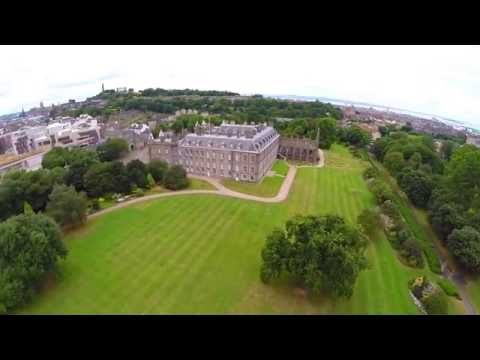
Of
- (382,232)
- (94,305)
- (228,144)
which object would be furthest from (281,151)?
(94,305)

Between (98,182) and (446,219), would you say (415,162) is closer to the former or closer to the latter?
(446,219)

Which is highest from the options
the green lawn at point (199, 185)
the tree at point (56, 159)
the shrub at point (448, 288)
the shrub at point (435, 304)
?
the tree at point (56, 159)

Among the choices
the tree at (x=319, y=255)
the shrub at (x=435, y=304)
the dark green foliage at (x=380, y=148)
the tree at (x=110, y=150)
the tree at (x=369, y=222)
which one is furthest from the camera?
the dark green foliage at (x=380, y=148)

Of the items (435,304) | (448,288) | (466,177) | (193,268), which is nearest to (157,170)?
(193,268)

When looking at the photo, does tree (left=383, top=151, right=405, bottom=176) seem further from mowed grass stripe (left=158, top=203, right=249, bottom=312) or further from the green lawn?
mowed grass stripe (left=158, top=203, right=249, bottom=312)

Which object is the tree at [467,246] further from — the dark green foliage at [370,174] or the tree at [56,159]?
the tree at [56,159]

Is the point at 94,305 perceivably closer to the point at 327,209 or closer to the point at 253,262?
the point at 253,262

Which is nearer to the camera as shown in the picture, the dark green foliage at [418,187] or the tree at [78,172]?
the tree at [78,172]

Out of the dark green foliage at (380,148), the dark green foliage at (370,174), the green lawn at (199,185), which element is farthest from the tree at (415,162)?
the green lawn at (199,185)
